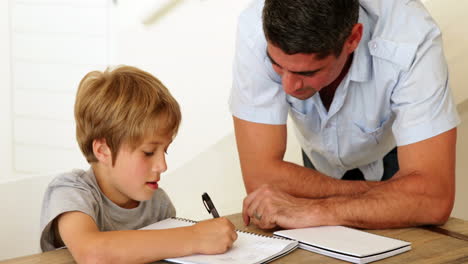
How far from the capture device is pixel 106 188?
1.55 metres

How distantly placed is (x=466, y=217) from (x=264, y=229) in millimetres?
1977

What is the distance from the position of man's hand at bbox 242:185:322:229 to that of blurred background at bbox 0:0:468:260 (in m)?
1.42

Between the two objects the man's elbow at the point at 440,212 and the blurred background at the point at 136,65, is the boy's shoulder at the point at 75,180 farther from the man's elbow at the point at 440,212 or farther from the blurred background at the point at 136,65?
the blurred background at the point at 136,65

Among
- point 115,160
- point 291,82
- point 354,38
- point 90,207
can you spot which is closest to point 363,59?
point 354,38

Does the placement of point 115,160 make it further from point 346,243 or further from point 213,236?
point 346,243

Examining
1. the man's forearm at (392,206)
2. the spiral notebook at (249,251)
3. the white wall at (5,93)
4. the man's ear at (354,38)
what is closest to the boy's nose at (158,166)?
the spiral notebook at (249,251)

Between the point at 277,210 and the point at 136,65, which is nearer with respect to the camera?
the point at 277,210

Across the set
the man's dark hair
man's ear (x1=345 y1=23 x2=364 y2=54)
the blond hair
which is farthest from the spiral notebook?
man's ear (x1=345 y1=23 x2=364 y2=54)

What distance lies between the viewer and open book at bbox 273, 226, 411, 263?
51.8 inches

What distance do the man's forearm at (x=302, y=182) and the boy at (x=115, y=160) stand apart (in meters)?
0.38

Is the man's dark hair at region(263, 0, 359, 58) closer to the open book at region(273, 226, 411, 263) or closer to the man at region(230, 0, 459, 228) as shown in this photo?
the man at region(230, 0, 459, 228)

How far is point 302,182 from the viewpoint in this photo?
1805 mm

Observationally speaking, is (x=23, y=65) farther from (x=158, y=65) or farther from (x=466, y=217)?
(x=466, y=217)

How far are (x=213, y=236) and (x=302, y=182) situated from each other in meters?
0.56
